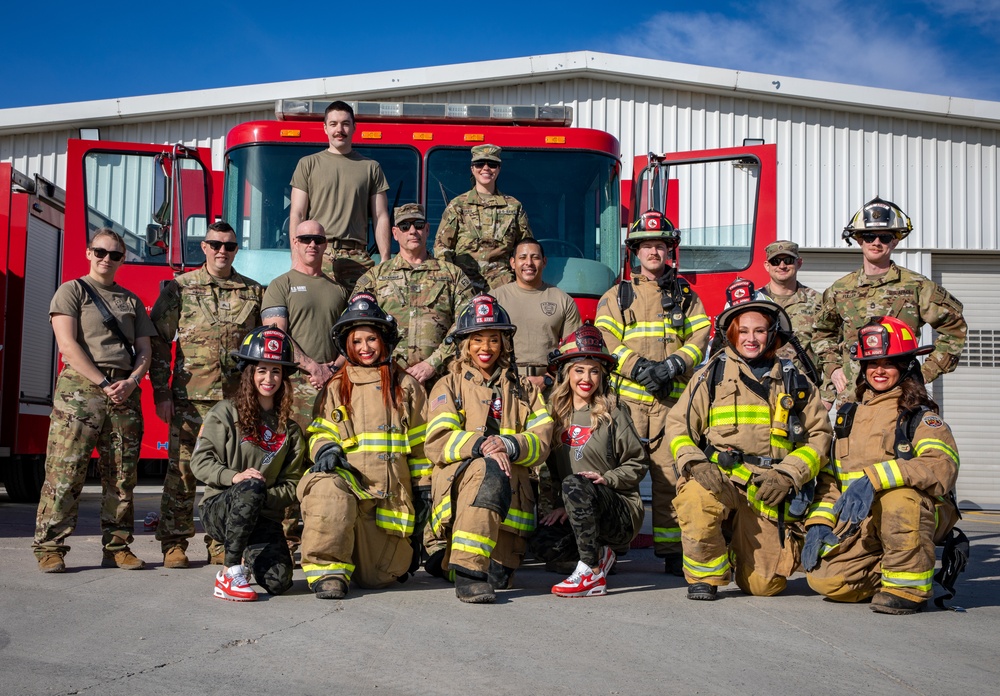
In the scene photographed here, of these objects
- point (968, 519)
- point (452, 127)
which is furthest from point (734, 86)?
point (452, 127)

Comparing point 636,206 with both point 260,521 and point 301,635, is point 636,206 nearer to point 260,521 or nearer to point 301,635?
point 260,521

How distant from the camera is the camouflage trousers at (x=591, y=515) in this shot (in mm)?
5148

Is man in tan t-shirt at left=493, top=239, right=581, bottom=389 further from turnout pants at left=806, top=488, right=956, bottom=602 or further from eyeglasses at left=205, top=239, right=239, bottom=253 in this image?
turnout pants at left=806, top=488, right=956, bottom=602

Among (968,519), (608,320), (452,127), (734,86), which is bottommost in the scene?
(968,519)

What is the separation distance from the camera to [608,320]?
6250 mm

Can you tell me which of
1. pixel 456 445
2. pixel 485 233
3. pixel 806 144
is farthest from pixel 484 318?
pixel 806 144

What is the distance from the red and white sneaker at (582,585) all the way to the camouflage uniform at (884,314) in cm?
213

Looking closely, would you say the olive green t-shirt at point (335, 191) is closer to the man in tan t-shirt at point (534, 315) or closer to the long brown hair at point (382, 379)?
the man in tan t-shirt at point (534, 315)

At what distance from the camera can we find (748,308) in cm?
538

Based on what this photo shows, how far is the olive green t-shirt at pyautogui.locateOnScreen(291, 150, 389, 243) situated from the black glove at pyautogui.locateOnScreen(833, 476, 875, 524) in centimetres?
359

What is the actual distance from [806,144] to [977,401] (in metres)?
4.34

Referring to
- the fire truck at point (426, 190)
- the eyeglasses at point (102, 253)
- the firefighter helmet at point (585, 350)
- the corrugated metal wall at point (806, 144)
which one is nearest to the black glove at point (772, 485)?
the firefighter helmet at point (585, 350)

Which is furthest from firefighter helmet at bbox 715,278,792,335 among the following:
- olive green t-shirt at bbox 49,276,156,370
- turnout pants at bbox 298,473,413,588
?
olive green t-shirt at bbox 49,276,156,370

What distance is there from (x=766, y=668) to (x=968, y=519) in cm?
842
